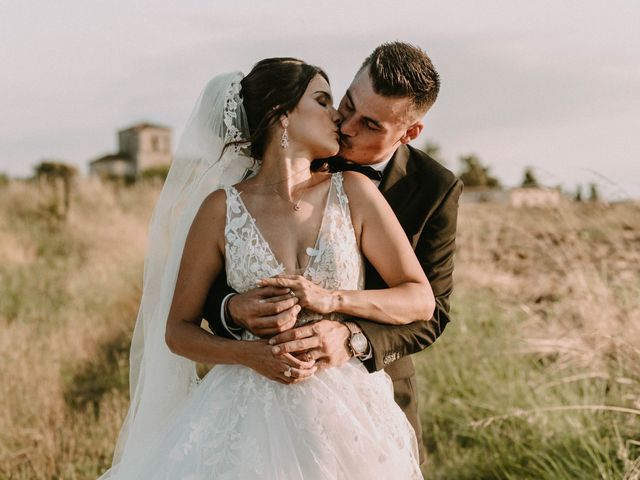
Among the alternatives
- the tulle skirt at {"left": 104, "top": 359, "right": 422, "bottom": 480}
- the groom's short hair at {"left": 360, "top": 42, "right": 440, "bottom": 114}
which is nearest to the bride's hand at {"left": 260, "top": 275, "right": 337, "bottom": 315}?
the tulle skirt at {"left": 104, "top": 359, "right": 422, "bottom": 480}

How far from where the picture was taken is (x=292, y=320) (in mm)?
2734

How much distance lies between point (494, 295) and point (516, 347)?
5.51 feet

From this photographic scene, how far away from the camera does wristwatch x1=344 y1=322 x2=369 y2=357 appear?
285 cm

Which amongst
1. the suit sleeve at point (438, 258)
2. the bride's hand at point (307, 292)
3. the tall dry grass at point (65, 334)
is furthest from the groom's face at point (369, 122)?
the tall dry grass at point (65, 334)

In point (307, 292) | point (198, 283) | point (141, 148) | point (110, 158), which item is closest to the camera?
point (307, 292)

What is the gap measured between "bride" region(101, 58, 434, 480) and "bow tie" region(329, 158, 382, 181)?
0.63ft

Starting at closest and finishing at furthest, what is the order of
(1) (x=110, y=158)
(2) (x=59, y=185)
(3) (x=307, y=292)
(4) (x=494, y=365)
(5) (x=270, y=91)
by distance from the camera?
(3) (x=307, y=292), (5) (x=270, y=91), (4) (x=494, y=365), (2) (x=59, y=185), (1) (x=110, y=158)

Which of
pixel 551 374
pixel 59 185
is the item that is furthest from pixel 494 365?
pixel 59 185

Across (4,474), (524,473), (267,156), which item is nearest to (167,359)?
(267,156)

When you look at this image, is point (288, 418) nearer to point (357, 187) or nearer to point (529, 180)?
point (357, 187)

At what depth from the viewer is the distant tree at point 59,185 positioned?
667 inches

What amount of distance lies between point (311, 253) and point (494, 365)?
350 centimetres

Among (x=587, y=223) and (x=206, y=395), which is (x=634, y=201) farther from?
(x=206, y=395)

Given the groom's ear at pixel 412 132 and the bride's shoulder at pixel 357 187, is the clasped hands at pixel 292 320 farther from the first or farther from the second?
the groom's ear at pixel 412 132
